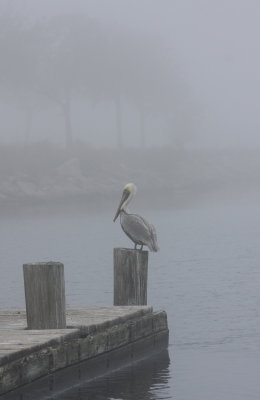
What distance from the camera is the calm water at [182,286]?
1659 centimetres

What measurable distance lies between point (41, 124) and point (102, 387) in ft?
333

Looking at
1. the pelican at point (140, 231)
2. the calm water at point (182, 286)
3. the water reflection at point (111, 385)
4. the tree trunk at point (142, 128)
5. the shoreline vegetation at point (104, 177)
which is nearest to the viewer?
the water reflection at point (111, 385)

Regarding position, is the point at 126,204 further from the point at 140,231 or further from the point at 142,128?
the point at 142,128

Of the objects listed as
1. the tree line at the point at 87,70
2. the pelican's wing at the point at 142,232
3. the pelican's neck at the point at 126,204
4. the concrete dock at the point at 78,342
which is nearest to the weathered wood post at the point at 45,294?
the concrete dock at the point at 78,342

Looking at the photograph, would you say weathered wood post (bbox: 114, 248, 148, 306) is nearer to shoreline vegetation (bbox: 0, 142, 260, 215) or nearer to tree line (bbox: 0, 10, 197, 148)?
shoreline vegetation (bbox: 0, 142, 260, 215)

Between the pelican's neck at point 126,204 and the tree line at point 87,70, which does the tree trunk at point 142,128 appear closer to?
the tree line at point 87,70

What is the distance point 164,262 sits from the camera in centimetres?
3634

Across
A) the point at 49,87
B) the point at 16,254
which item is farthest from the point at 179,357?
the point at 49,87

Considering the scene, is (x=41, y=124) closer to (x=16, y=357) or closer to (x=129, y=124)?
(x=129, y=124)

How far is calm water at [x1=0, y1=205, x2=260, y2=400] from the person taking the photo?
1659cm

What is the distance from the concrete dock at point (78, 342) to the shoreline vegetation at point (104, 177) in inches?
1957

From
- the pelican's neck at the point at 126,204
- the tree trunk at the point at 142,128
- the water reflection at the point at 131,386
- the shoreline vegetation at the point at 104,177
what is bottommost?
the water reflection at the point at 131,386

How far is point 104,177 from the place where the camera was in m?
86.9

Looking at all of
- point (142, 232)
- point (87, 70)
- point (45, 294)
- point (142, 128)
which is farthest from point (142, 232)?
point (142, 128)
